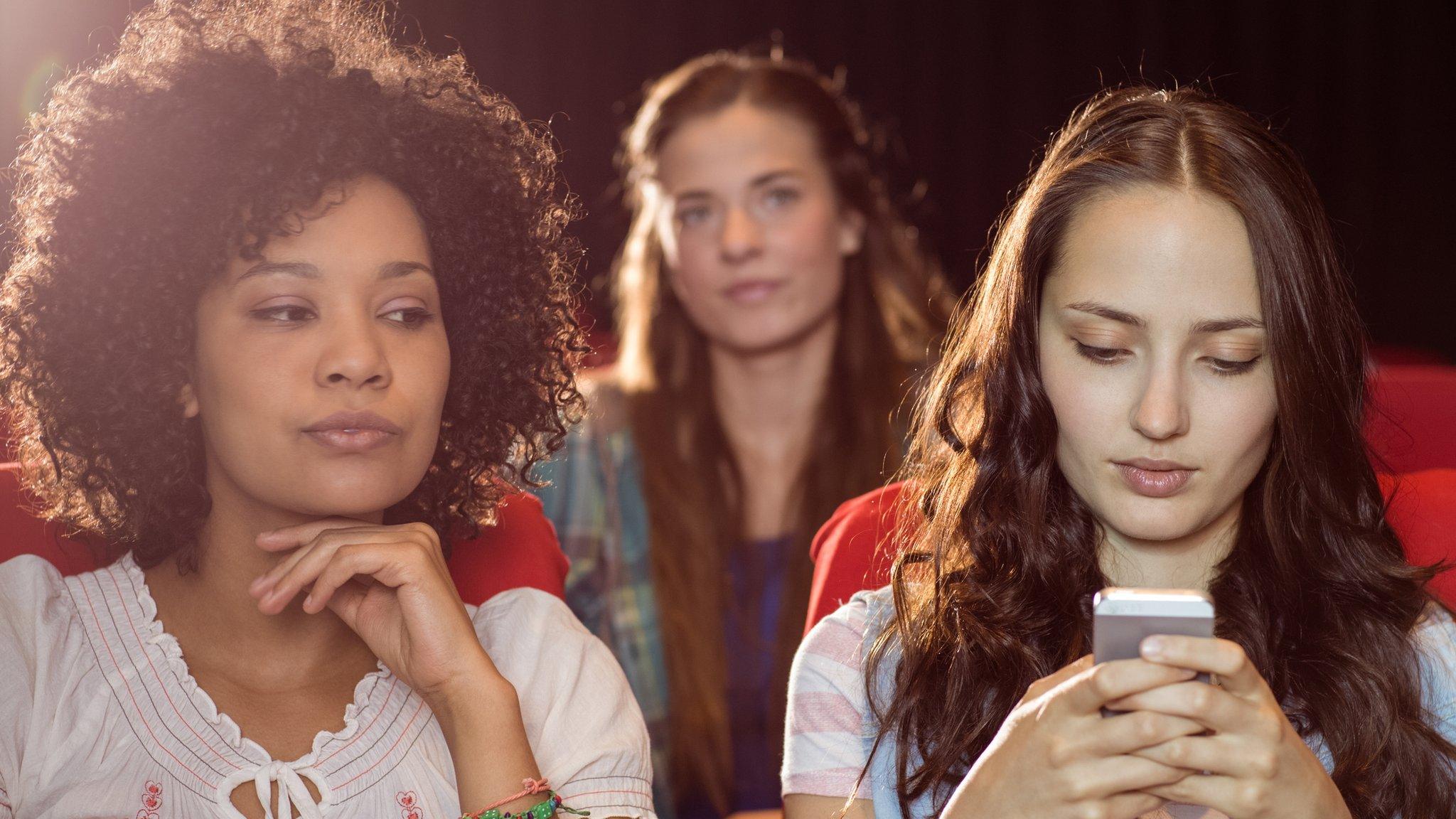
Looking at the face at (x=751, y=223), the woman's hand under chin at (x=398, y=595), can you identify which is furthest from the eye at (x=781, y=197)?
the woman's hand under chin at (x=398, y=595)

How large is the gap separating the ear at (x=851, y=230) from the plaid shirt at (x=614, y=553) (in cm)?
55

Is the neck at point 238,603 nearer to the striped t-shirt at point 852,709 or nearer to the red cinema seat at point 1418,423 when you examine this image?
the striped t-shirt at point 852,709

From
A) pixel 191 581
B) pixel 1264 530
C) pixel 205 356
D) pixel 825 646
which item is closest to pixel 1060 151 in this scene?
pixel 1264 530

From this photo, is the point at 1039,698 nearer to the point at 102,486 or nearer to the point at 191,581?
the point at 191,581

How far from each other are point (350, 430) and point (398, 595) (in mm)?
153

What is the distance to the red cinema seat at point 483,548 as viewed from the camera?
4.86 feet

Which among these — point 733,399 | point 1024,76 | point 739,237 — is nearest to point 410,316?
point 739,237

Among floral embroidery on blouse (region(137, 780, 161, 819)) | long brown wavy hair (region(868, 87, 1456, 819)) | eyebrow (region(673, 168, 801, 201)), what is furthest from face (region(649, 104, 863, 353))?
floral embroidery on blouse (region(137, 780, 161, 819))

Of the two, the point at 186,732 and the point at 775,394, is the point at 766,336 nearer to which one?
the point at 775,394

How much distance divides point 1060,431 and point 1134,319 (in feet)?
0.47

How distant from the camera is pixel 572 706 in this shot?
142cm

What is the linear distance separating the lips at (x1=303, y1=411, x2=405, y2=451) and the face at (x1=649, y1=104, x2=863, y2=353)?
52.5 inches

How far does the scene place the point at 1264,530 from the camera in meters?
1.39

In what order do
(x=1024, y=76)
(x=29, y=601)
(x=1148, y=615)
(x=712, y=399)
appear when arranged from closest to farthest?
(x=1148, y=615)
(x=29, y=601)
(x=712, y=399)
(x=1024, y=76)
